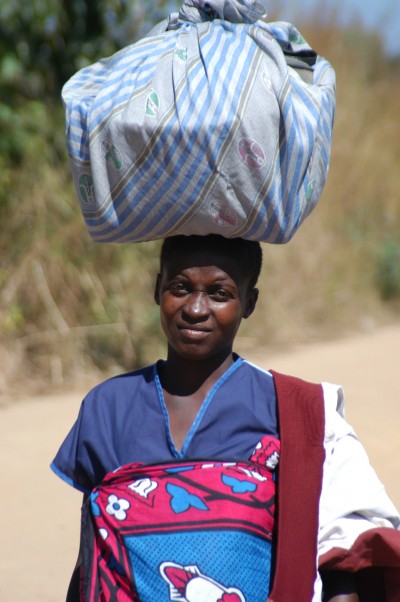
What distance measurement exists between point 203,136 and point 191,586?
37.2 inches

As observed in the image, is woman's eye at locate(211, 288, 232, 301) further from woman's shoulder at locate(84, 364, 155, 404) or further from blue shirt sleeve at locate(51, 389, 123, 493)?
blue shirt sleeve at locate(51, 389, 123, 493)

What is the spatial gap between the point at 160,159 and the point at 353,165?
25.8ft

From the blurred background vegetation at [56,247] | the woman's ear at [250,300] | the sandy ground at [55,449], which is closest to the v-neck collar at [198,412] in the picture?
the woman's ear at [250,300]

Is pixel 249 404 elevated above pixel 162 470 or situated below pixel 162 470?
above

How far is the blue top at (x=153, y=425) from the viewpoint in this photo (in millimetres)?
2145

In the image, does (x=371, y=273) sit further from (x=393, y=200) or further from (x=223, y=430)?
(x=223, y=430)

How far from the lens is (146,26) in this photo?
21.4 feet

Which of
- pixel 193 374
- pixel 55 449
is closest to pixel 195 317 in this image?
pixel 193 374

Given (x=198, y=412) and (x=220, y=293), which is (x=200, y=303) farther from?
(x=198, y=412)

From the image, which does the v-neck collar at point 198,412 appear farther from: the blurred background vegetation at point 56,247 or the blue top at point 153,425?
the blurred background vegetation at point 56,247

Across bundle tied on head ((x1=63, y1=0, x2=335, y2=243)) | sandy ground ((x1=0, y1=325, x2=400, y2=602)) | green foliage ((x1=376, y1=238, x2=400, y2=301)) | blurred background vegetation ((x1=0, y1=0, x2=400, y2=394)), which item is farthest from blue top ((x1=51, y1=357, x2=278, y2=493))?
green foliage ((x1=376, y1=238, x2=400, y2=301))

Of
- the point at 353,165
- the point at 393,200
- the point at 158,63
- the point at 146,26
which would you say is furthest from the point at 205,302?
the point at 393,200

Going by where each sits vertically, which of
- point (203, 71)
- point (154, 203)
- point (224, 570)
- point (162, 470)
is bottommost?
point (224, 570)

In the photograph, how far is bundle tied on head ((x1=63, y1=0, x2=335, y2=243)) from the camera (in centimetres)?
205
